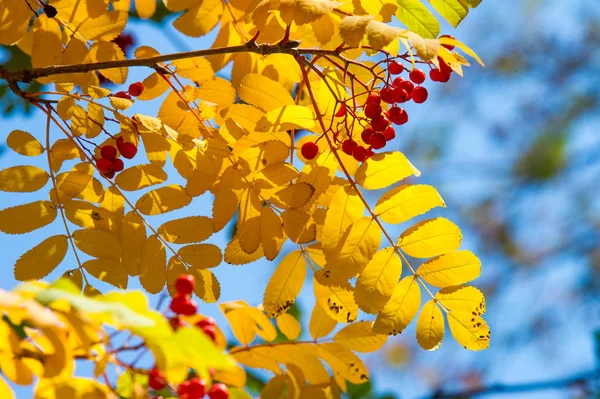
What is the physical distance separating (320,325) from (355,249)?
0.30 m

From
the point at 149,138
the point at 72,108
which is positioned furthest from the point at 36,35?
the point at 149,138

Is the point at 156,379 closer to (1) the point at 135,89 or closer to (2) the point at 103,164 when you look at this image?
(2) the point at 103,164

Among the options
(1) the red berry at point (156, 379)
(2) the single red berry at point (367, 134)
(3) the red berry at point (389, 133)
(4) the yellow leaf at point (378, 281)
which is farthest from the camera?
(3) the red berry at point (389, 133)

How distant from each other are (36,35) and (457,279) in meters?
1.16

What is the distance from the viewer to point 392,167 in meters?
1.59

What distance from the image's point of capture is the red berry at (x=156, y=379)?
1.11 metres

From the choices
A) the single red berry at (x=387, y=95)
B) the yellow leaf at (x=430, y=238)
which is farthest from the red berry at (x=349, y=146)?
the yellow leaf at (x=430, y=238)

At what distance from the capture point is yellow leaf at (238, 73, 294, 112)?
63.2 inches

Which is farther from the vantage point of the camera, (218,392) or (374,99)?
(374,99)

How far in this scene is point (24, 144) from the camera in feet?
5.47

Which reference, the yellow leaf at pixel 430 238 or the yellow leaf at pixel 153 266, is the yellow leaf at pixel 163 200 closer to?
the yellow leaf at pixel 153 266

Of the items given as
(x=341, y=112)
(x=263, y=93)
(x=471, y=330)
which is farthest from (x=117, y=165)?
(x=471, y=330)

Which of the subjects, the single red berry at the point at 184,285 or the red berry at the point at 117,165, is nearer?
the single red berry at the point at 184,285

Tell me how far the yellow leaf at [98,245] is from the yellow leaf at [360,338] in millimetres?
559
